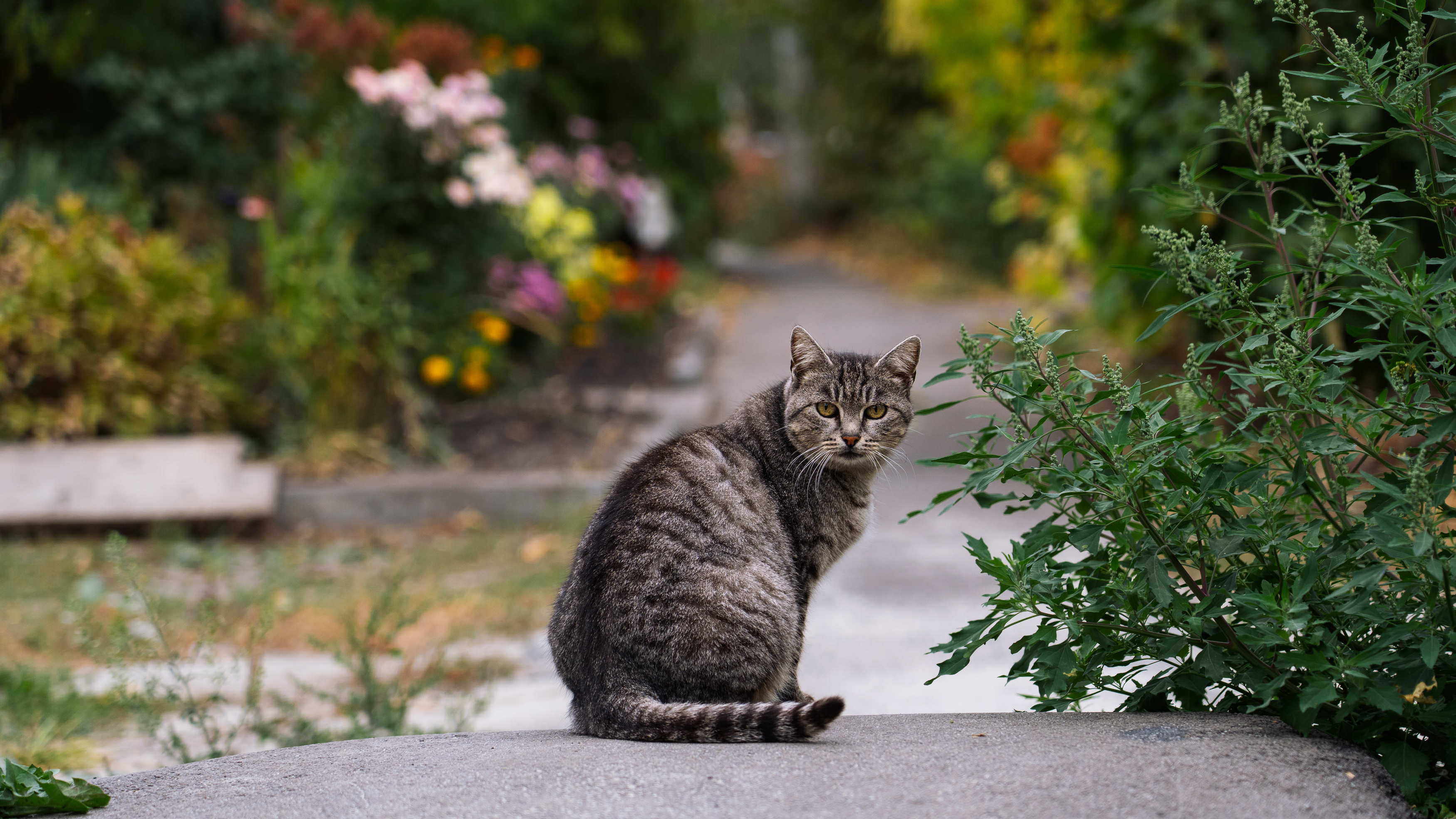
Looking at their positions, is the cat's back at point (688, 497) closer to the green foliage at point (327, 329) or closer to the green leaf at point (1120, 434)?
the green leaf at point (1120, 434)

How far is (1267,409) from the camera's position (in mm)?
2242

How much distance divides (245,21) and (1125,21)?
6576 mm

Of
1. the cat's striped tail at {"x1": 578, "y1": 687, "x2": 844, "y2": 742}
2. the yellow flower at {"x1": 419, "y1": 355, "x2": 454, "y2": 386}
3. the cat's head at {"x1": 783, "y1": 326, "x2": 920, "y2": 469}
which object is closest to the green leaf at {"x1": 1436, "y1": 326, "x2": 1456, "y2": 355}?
the cat's striped tail at {"x1": 578, "y1": 687, "x2": 844, "y2": 742}

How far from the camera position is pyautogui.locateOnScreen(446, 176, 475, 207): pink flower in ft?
23.1

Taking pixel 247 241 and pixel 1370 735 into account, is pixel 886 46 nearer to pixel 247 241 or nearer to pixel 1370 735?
pixel 247 241

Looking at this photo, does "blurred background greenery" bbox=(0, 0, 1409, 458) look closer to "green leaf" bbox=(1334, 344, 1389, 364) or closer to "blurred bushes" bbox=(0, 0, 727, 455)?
"blurred bushes" bbox=(0, 0, 727, 455)

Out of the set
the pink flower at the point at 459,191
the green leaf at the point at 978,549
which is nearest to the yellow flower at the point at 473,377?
the pink flower at the point at 459,191

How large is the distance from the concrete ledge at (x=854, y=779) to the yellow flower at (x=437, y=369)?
4.46 metres

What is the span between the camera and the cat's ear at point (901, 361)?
3.39 metres

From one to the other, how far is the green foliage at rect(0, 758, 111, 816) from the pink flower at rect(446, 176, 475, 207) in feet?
17.1

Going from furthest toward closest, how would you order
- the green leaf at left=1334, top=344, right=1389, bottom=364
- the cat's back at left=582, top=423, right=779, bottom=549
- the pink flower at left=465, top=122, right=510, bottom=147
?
the pink flower at left=465, top=122, right=510, bottom=147
the cat's back at left=582, top=423, right=779, bottom=549
the green leaf at left=1334, top=344, right=1389, bottom=364

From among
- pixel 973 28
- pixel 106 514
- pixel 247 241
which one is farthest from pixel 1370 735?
pixel 973 28

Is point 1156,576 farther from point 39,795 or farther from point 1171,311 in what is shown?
point 39,795

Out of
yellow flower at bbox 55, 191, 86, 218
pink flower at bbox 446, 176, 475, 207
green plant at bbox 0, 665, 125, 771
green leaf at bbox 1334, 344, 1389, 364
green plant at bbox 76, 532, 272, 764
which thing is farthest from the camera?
pink flower at bbox 446, 176, 475, 207
